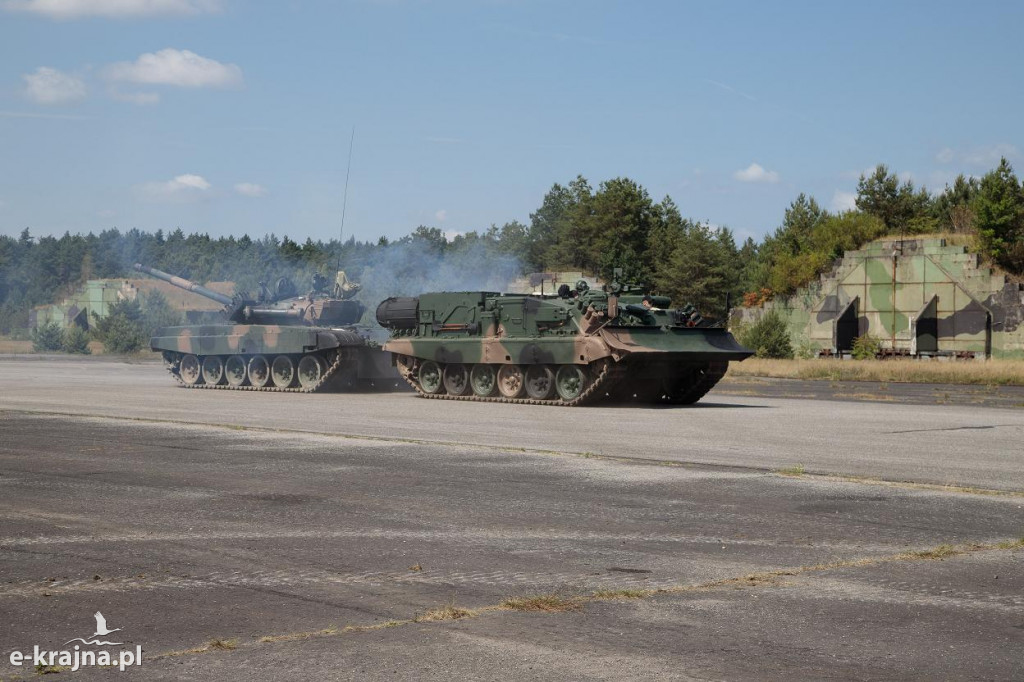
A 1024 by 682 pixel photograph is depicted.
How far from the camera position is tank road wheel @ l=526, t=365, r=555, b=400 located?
2570 cm

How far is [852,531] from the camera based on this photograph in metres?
9.35

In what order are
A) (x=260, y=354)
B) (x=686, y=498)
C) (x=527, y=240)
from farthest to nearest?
(x=527, y=240), (x=260, y=354), (x=686, y=498)

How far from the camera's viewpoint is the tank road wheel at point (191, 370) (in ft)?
109

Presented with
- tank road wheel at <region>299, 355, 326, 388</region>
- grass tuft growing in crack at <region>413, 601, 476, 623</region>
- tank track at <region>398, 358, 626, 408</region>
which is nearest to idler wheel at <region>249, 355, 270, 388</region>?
tank road wheel at <region>299, 355, 326, 388</region>

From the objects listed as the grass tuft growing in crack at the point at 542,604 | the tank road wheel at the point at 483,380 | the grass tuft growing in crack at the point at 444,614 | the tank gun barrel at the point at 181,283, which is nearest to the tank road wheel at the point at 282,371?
the tank gun barrel at the point at 181,283

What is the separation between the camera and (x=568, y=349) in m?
25.0

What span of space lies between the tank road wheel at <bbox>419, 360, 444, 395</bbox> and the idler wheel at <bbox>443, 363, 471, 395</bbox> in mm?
233

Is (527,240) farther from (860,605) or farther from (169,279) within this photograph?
(860,605)

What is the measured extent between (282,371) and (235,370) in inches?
61.8

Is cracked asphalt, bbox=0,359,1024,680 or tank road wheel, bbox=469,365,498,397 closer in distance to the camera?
cracked asphalt, bbox=0,359,1024,680

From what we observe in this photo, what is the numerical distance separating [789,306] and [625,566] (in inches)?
2041

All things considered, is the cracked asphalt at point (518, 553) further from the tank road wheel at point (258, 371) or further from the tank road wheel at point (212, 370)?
the tank road wheel at point (212, 370)

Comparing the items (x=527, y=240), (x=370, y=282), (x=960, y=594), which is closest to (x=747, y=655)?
(x=960, y=594)

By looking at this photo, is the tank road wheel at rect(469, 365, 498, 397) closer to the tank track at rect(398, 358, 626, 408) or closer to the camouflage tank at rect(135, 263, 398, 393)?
the tank track at rect(398, 358, 626, 408)
